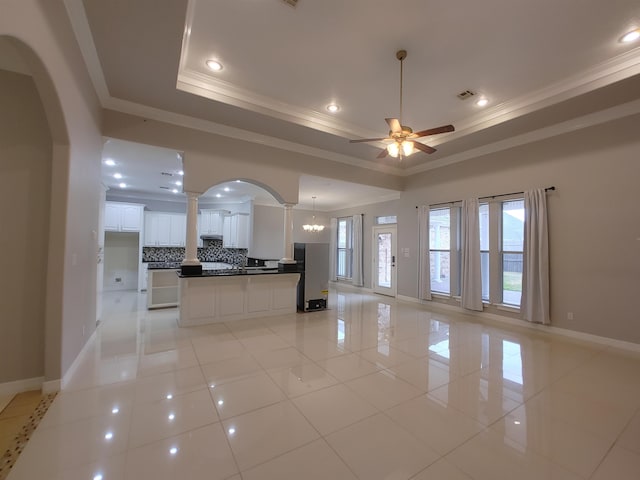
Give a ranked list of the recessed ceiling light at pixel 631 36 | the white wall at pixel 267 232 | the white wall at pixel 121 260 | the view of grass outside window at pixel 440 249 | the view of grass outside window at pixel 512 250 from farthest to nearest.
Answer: the white wall at pixel 267 232
the white wall at pixel 121 260
the view of grass outside window at pixel 440 249
the view of grass outside window at pixel 512 250
the recessed ceiling light at pixel 631 36

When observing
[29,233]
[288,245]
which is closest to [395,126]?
[288,245]

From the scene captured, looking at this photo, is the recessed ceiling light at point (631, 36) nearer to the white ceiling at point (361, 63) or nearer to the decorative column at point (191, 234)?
the white ceiling at point (361, 63)

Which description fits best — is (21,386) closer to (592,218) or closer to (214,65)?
(214,65)

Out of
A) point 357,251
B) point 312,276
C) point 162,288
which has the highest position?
point 357,251

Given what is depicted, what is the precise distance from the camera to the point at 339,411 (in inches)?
90.6

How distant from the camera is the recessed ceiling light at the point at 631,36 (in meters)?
2.84

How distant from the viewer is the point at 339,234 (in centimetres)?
1020

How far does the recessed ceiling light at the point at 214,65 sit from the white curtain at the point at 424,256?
510cm

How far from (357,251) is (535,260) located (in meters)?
4.89

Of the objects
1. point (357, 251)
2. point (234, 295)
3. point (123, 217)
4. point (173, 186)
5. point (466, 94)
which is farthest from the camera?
point (357, 251)

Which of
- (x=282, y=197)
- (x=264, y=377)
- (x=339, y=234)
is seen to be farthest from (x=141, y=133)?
(x=339, y=234)

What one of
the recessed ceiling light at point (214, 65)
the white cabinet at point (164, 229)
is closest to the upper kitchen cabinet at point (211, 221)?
the white cabinet at point (164, 229)

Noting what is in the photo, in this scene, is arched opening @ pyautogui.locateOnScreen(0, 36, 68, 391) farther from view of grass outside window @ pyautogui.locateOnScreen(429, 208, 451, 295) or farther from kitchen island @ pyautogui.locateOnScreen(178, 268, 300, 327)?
view of grass outside window @ pyautogui.locateOnScreen(429, 208, 451, 295)

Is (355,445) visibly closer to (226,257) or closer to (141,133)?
(141,133)
